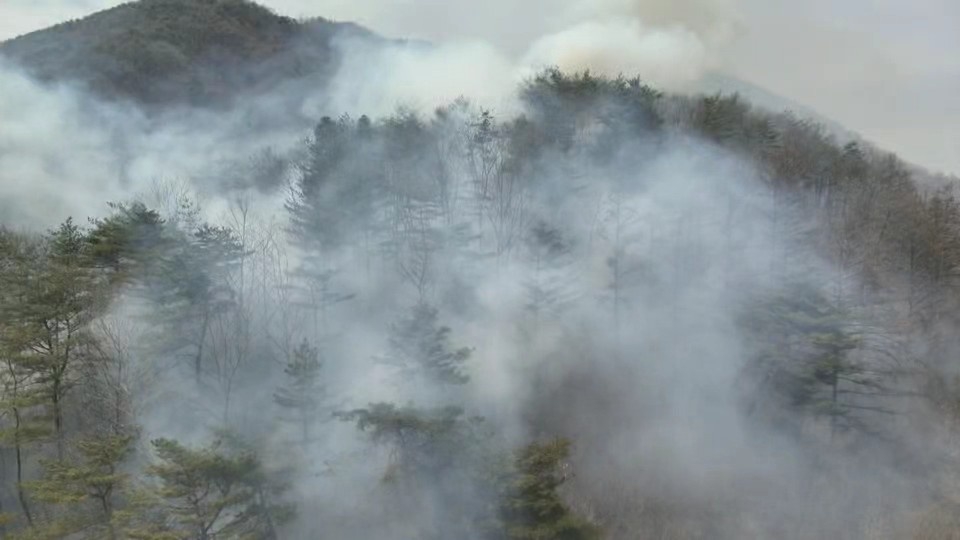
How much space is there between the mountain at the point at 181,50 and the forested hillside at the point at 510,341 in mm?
21678

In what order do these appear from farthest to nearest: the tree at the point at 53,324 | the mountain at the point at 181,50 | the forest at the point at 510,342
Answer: the mountain at the point at 181,50 → the tree at the point at 53,324 → the forest at the point at 510,342

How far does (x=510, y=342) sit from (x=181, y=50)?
45331 mm

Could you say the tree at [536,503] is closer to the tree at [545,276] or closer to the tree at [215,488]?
the tree at [215,488]

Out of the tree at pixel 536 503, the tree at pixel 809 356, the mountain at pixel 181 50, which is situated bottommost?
the tree at pixel 536 503

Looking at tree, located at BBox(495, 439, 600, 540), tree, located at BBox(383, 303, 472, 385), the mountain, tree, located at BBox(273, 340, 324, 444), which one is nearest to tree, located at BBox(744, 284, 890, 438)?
tree, located at BBox(383, 303, 472, 385)

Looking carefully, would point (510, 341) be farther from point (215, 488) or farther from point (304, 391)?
point (215, 488)

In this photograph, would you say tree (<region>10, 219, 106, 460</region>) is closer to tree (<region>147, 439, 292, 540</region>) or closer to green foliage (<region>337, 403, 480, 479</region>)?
tree (<region>147, 439, 292, 540</region>)

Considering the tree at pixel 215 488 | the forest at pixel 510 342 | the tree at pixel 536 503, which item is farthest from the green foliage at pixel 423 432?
the tree at pixel 215 488

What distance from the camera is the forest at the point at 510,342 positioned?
533 inches

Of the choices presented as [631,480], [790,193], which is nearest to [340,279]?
[631,480]

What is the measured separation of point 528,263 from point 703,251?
6.98 m

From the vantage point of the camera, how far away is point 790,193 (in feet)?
87.6

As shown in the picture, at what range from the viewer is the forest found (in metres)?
13.5

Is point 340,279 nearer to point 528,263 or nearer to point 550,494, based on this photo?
point 528,263
